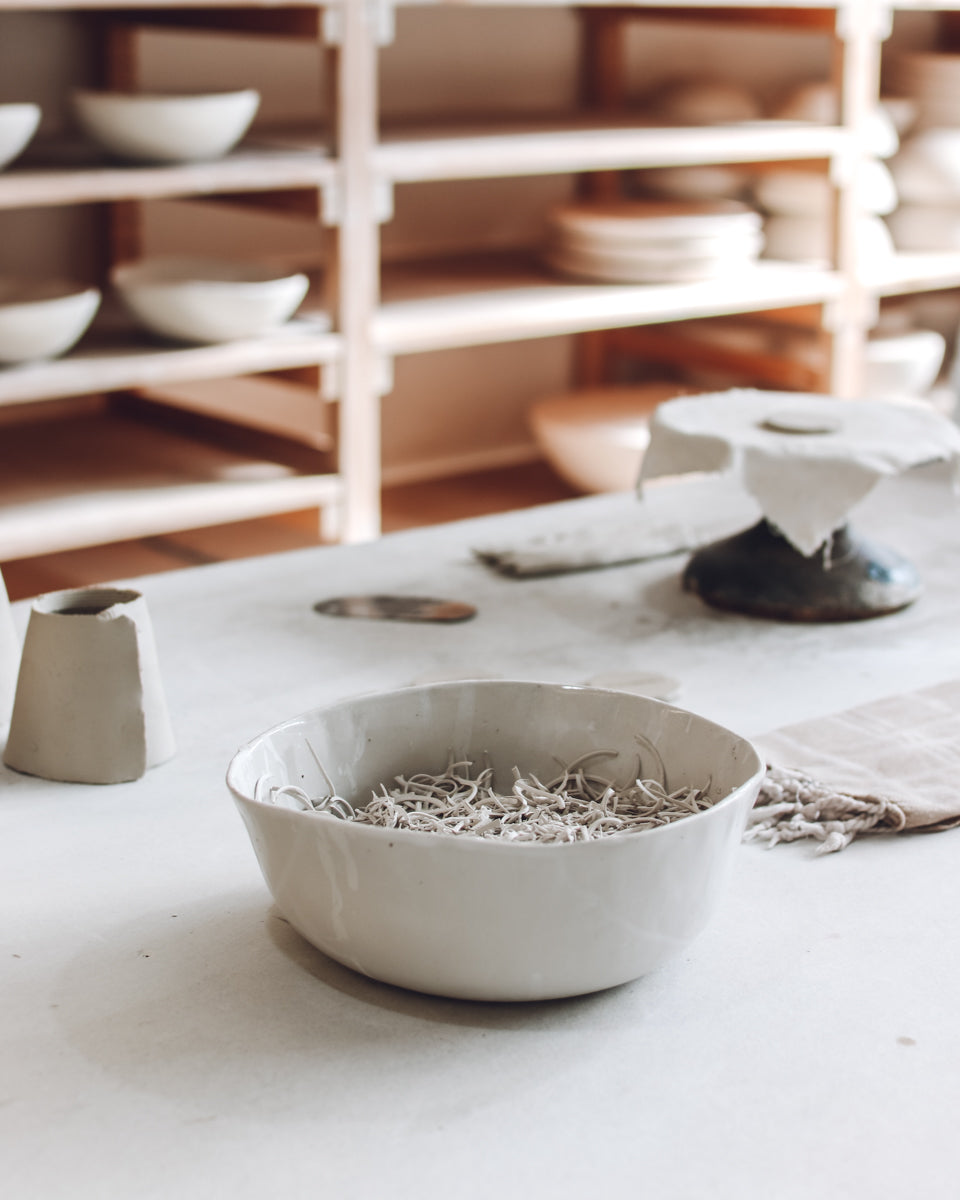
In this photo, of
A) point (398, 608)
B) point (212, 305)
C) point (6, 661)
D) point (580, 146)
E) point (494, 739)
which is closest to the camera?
point (494, 739)

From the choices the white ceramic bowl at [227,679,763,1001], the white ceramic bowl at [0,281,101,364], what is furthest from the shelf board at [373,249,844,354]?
the white ceramic bowl at [227,679,763,1001]

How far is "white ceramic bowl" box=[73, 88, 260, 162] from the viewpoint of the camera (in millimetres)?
2277

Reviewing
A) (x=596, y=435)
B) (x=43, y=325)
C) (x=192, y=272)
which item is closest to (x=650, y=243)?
(x=596, y=435)

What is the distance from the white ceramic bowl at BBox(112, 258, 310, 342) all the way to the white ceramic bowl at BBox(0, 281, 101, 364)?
110mm

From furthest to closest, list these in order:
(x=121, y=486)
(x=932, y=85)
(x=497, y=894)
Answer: (x=932, y=85) → (x=121, y=486) → (x=497, y=894)

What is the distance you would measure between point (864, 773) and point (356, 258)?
6.10 ft

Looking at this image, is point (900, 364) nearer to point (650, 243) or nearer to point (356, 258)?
point (650, 243)

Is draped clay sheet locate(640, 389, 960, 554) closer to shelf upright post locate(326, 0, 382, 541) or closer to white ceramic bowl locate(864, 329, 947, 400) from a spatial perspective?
shelf upright post locate(326, 0, 382, 541)

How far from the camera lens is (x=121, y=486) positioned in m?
2.52

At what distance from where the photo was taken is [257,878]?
0.82 meters

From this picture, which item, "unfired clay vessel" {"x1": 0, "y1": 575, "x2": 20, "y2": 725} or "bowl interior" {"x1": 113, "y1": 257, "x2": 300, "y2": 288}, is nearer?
"unfired clay vessel" {"x1": 0, "y1": 575, "x2": 20, "y2": 725}

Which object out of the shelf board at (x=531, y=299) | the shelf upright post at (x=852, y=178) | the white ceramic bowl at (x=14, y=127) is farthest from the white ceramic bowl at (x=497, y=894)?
the shelf upright post at (x=852, y=178)

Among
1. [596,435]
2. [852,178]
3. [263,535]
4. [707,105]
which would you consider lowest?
[263,535]

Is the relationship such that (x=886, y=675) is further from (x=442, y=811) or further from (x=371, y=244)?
(x=371, y=244)
